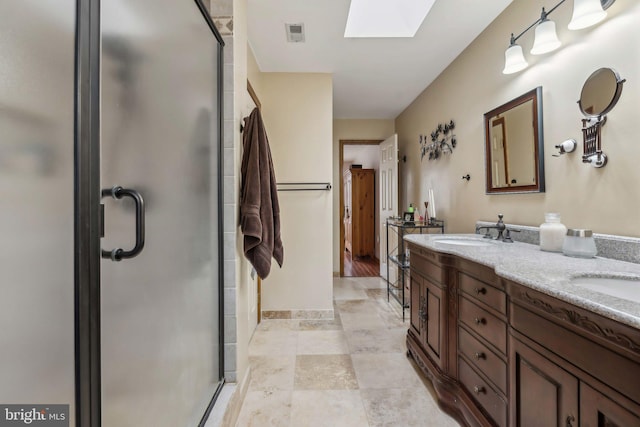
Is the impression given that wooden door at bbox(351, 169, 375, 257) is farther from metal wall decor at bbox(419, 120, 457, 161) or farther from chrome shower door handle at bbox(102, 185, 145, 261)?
chrome shower door handle at bbox(102, 185, 145, 261)

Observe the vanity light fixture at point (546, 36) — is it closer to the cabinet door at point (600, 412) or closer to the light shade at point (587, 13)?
the light shade at point (587, 13)

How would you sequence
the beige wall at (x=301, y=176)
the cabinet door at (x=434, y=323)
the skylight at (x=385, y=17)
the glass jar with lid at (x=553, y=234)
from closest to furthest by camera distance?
the glass jar with lid at (x=553, y=234) → the cabinet door at (x=434, y=323) → the skylight at (x=385, y=17) → the beige wall at (x=301, y=176)

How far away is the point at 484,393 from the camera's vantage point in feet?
4.11

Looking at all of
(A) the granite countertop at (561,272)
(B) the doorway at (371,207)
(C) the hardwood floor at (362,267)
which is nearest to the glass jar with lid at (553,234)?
(A) the granite countertop at (561,272)

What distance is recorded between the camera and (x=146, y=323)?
82 cm

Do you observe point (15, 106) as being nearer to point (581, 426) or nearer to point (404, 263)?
point (581, 426)

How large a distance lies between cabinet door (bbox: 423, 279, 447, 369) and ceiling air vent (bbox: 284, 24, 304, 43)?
2055 mm

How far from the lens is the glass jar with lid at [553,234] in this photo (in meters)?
1.40

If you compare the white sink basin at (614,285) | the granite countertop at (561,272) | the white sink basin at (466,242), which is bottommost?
the white sink basin at (614,285)

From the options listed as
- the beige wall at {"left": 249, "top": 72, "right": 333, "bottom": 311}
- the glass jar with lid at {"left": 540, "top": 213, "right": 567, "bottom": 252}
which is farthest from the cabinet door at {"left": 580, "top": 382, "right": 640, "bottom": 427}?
the beige wall at {"left": 249, "top": 72, "right": 333, "bottom": 311}

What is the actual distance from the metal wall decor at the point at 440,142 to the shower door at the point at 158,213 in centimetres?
219

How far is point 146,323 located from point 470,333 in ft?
4.63

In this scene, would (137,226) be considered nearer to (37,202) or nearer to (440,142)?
(37,202)

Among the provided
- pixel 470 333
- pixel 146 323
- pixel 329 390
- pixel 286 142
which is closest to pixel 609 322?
pixel 470 333
